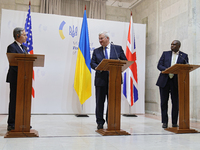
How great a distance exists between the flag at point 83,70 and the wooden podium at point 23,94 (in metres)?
2.90

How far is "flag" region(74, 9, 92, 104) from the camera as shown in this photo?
19.8 ft

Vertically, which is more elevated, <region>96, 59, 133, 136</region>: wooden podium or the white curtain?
the white curtain

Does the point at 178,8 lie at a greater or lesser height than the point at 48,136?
greater

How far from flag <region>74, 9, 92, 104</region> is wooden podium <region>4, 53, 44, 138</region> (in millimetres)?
2902

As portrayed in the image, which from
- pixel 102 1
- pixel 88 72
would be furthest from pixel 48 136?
pixel 102 1

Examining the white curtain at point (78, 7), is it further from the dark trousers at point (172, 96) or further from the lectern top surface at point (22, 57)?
the lectern top surface at point (22, 57)

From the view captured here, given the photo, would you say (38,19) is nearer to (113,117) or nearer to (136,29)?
(136,29)

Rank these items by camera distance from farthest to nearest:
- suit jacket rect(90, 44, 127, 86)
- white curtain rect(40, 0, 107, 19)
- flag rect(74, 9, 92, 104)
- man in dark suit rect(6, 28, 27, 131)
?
white curtain rect(40, 0, 107, 19), flag rect(74, 9, 92, 104), suit jacket rect(90, 44, 127, 86), man in dark suit rect(6, 28, 27, 131)

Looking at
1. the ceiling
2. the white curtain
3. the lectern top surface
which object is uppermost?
the ceiling

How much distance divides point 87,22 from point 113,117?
154 inches

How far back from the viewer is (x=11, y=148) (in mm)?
2453

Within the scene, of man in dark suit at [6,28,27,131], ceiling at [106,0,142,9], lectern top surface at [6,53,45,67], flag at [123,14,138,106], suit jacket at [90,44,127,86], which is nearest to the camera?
lectern top surface at [6,53,45,67]

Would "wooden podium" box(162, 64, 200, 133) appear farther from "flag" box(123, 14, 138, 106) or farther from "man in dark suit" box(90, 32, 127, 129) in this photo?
"flag" box(123, 14, 138, 106)

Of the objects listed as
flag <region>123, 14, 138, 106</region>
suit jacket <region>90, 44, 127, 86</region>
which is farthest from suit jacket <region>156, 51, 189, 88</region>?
flag <region>123, 14, 138, 106</region>
